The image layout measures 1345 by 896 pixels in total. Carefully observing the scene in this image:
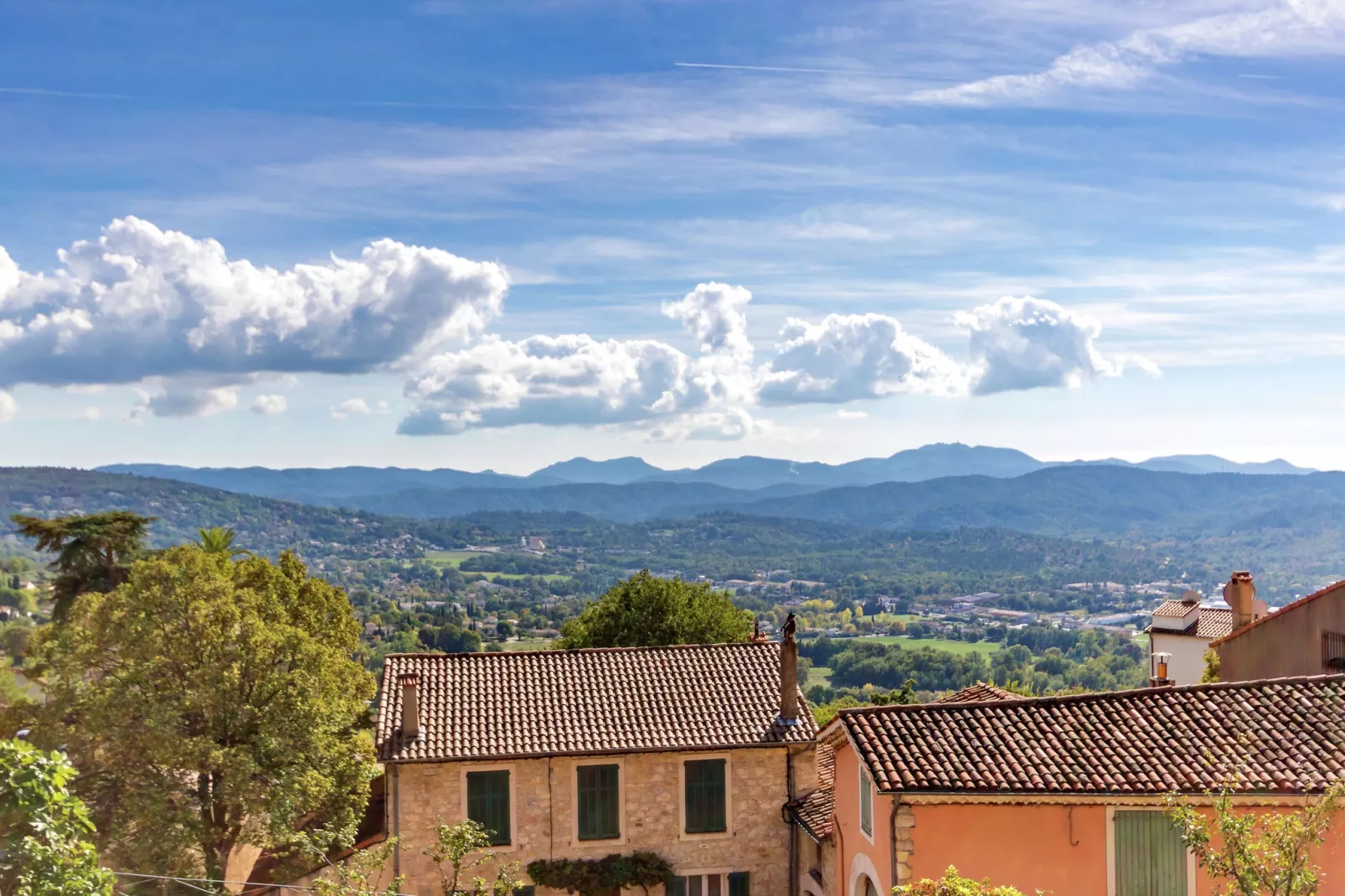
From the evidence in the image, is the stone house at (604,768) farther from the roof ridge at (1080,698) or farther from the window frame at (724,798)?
the roof ridge at (1080,698)

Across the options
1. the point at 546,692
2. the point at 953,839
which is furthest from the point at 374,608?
the point at 953,839

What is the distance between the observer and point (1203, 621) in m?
50.9

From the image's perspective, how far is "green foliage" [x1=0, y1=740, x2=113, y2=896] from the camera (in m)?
9.83

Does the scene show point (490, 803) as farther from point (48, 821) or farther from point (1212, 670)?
point (1212, 670)

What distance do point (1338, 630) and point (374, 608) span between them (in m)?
165

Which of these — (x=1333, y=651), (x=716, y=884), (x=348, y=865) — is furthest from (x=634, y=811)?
(x=1333, y=651)

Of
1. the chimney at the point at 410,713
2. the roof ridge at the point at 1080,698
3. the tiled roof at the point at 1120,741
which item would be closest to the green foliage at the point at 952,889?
the tiled roof at the point at 1120,741

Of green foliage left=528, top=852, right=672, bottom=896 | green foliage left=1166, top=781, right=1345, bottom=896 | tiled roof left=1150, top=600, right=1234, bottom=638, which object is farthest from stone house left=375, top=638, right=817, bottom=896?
tiled roof left=1150, top=600, right=1234, bottom=638

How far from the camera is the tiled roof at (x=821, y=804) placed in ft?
71.6

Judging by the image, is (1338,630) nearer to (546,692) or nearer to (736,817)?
(736,817)

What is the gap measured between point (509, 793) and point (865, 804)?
27.8 feet

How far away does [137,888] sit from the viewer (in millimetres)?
22891

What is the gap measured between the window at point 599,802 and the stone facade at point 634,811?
4.8 inches

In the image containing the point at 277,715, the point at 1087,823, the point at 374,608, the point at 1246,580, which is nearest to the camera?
the point at 1087,823
